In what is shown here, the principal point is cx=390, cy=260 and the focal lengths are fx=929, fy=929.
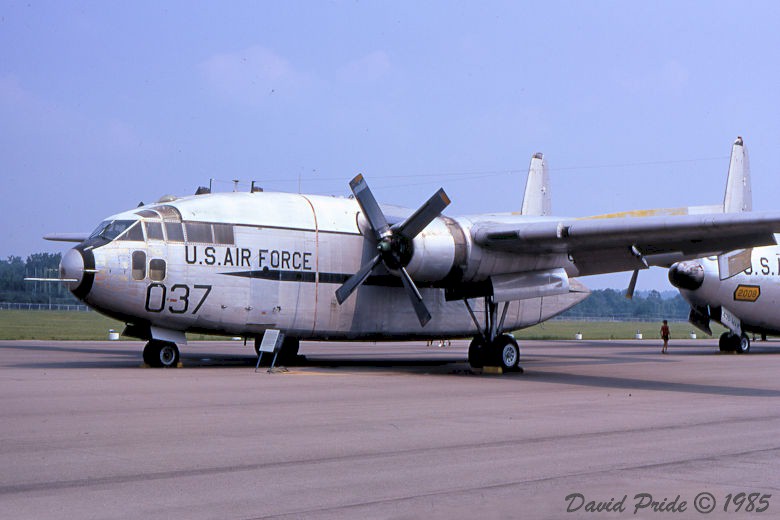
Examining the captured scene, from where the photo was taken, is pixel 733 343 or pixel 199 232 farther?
pixel 733 343

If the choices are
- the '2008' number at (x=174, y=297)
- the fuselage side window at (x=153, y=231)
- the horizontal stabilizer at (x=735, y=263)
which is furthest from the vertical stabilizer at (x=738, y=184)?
the fuselage side window at (x=153, y=231)

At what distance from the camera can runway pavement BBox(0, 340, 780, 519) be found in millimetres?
7328

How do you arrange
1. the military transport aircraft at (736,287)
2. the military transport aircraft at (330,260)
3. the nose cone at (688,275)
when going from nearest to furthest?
the military transport aircraft at (330,260) < the nose cone at (688,275) < the military transport aircraft at (736,287)

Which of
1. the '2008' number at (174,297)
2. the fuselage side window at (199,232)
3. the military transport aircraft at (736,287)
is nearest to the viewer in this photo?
the '2008' number at (174,297)

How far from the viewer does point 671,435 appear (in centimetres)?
1131

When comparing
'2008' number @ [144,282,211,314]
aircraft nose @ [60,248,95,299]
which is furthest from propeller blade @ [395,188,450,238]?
aircraft nose @ [60,248,95,299]

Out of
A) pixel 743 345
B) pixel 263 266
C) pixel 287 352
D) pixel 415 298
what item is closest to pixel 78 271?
pixel 263 266

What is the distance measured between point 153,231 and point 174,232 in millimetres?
475

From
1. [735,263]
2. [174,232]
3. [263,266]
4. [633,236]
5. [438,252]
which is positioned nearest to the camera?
[633,236]

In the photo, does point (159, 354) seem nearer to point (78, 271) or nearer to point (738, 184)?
point (78, 271)

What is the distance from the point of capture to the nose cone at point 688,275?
35688 millimetres

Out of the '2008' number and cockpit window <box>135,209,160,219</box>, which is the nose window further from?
cockpit window <box>135,209,160,219</box>

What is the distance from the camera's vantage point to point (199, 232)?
21547mm

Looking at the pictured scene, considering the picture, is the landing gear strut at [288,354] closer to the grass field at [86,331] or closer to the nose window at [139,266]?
the nose window at [139,266]
